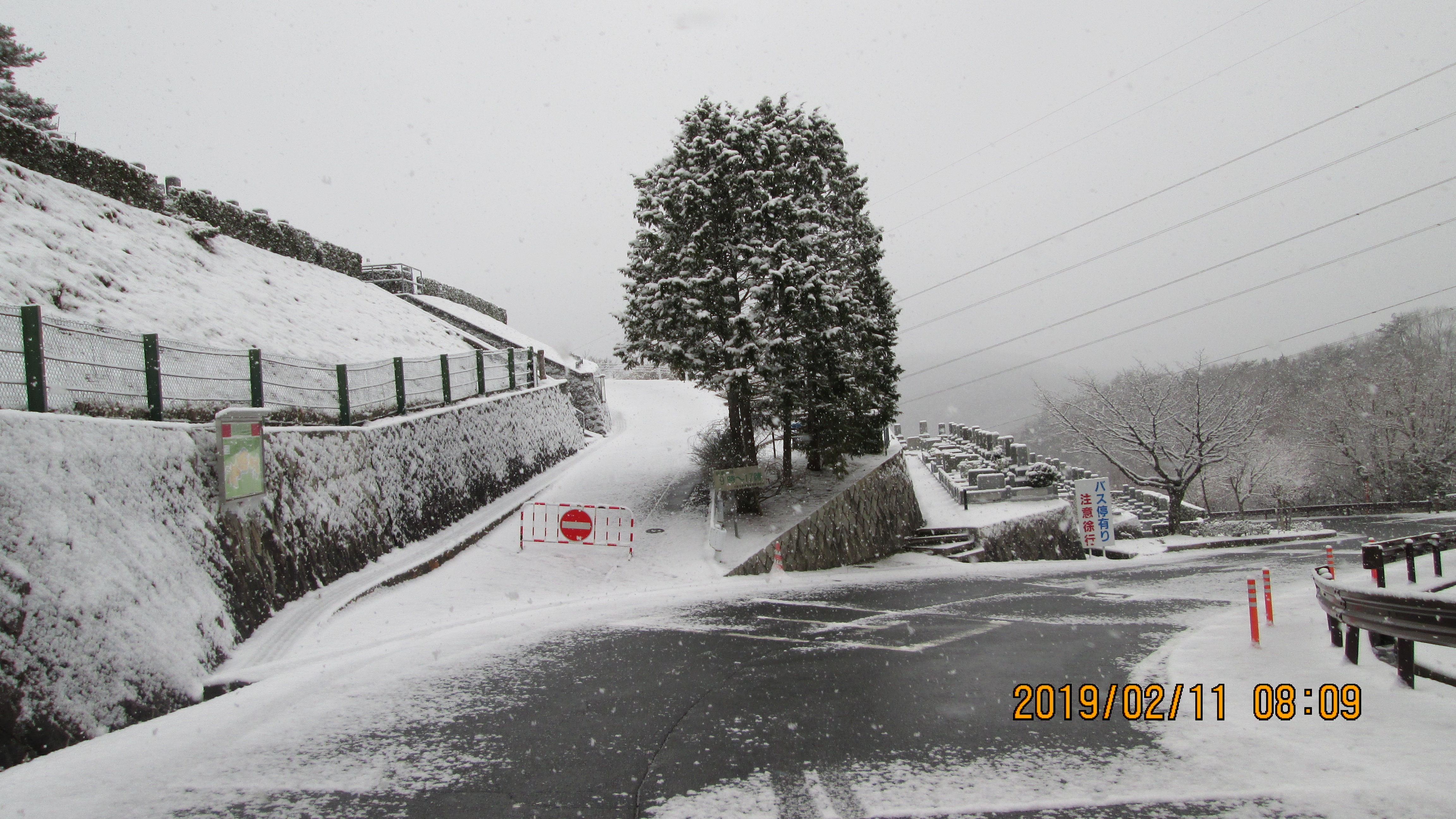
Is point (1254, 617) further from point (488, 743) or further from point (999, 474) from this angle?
point (999, 474)

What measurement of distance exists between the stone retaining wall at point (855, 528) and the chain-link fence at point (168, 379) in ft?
24.9

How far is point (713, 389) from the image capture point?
1797cm

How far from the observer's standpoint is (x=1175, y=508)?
28469 mm

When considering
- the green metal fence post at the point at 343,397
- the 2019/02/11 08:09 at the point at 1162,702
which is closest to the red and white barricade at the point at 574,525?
the green metal fence post at the point at 343,397

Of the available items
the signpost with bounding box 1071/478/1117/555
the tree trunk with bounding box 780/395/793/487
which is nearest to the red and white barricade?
the tree trunk with bounding box 780/395/793/487

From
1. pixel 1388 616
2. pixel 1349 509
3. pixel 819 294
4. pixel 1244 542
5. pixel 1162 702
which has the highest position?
pixel 819 294

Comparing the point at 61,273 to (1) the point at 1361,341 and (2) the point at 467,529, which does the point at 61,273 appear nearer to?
A: (2) the point at 467,529

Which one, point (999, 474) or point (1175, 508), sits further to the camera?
point (1175, 508)

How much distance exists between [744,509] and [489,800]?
1405cm

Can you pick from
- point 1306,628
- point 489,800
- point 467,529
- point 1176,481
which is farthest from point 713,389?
point 1176,481

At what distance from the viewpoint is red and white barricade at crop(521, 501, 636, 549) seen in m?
15.1

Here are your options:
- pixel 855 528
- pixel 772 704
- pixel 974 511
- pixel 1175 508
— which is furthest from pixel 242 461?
pixel 1175 508

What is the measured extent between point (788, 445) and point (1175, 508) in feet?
58.7

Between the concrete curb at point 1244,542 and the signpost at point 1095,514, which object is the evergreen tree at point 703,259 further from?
the concrete curb at point 1244,542
